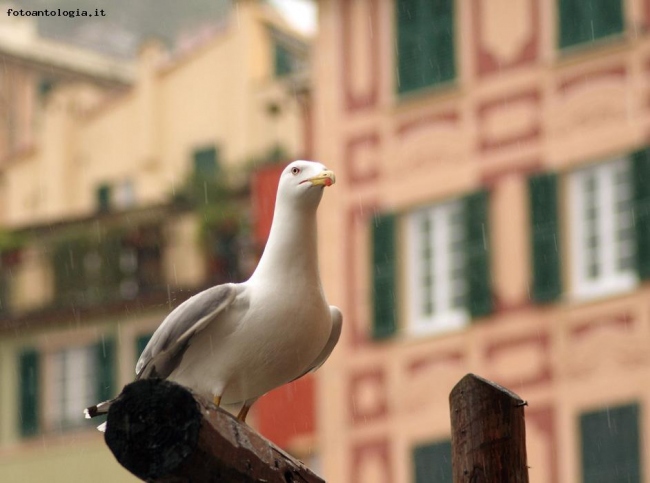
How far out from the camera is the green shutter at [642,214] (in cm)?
2664

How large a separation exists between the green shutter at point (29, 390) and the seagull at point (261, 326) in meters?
30.9

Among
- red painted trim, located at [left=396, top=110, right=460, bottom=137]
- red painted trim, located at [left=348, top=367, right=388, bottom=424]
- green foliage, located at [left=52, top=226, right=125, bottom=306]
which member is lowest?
red painted trim, located at [left=348, top=367, right=388, bottom=424]

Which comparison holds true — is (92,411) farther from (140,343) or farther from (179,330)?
(140,343)

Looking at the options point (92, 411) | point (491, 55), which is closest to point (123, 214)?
point (491, 55)

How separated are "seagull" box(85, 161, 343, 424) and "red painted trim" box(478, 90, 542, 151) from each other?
69.9 feet

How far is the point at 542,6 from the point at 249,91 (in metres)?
12.1

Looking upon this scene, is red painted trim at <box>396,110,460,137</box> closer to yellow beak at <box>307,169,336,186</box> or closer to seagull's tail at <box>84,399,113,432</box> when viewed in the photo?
yellow beak at <box>307,169,336,186</box>

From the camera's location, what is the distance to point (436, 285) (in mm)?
28906

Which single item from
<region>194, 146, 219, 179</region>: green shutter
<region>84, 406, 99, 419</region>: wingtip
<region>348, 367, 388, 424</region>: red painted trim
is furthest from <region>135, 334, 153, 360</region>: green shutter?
<region>84, 406, 99, 419</region>: wingtip

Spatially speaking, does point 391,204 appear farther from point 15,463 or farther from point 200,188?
point 15,463

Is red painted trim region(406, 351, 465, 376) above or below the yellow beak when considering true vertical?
above

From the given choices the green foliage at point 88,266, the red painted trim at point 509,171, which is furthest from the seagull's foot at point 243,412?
the green foliage at point 88,266

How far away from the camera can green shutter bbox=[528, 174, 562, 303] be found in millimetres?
27812

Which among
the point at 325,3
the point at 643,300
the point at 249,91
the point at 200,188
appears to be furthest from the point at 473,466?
the point at 249,91
